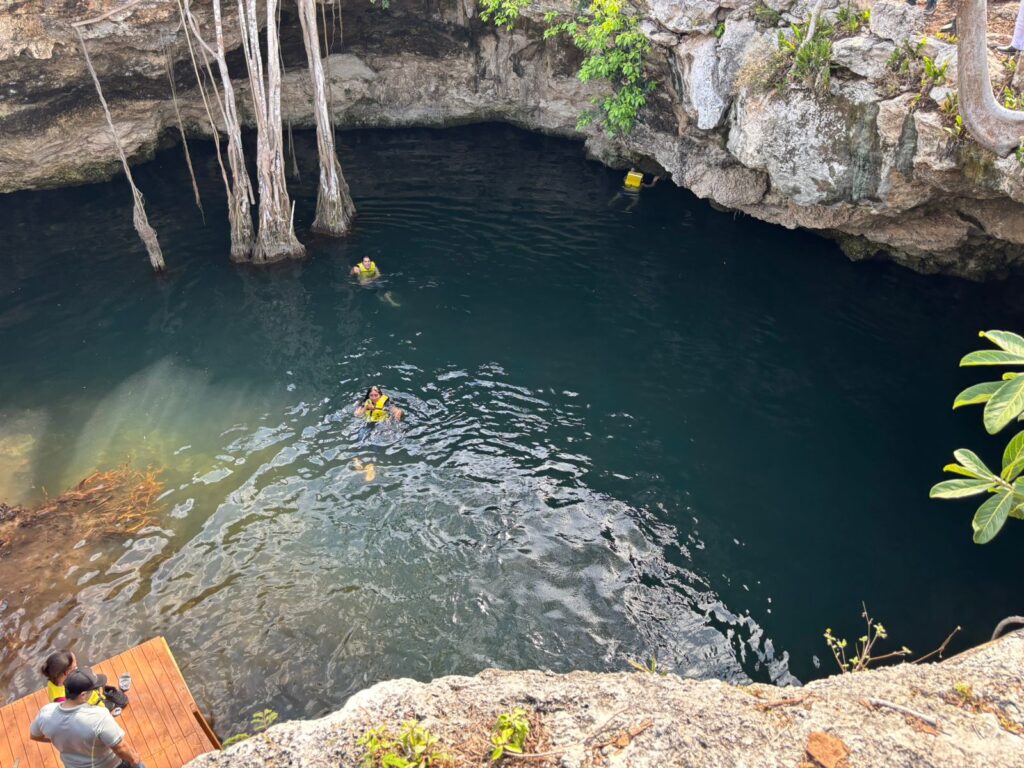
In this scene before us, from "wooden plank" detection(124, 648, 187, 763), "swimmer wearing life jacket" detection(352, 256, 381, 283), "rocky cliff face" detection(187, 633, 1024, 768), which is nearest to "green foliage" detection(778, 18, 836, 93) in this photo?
"swimmer wearing life jacket" detection(352, 256, 381, 283)

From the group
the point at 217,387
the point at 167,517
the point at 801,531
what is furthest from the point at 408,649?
the point at 217,387

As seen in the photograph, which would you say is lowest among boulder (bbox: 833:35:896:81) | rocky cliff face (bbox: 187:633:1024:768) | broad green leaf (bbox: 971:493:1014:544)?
rocky cliff face (bbox: 187:633:1024:768)

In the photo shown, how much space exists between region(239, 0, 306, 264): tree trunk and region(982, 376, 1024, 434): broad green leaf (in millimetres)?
16045

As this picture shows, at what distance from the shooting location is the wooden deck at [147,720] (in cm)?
764

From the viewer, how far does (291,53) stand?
25.0 m

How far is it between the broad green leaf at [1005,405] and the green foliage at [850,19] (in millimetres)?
10501

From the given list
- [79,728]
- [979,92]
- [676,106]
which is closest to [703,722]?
[79,728]

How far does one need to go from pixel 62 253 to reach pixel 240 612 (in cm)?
1385

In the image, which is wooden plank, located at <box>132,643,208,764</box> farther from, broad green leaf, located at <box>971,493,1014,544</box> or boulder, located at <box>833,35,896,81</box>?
boulder, located at <box>833,35,896,81</box>

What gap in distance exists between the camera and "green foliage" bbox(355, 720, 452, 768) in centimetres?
531

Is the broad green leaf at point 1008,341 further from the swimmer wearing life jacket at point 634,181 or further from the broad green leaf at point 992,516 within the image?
the swimmer wearing life jacket at point 634,181

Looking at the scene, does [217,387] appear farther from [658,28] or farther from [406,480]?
[658,28]

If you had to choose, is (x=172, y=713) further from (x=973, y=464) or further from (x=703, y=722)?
(x=973, y=464)

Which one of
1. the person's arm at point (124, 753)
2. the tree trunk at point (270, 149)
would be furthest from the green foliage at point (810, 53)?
the person's arm at point (124, 753)
